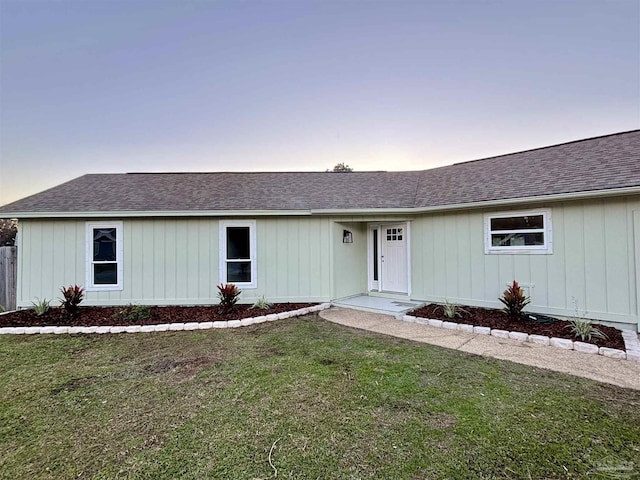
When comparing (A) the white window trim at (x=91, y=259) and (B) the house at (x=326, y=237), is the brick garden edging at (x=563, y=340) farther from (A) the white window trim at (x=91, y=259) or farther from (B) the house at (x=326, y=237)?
(A) the white window trim at (x=91, y=259)

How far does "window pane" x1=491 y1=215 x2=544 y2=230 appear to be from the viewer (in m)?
6.22

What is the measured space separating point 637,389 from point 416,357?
7.65 ft

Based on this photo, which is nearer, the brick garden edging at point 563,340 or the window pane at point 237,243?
the brick garden edging at point 563,340

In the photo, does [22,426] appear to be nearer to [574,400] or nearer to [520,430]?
[520,430]

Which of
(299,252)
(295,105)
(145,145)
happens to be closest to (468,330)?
(299,252)

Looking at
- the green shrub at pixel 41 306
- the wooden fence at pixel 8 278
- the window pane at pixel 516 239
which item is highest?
the window pane at pixel 516 239

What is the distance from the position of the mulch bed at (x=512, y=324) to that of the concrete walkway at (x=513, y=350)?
0.42 m

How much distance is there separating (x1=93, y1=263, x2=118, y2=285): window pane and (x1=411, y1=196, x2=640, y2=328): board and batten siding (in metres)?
7.88

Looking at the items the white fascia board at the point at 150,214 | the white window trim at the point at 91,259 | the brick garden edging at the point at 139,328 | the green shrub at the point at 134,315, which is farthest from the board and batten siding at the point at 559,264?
the white window trim at the point at 91,259

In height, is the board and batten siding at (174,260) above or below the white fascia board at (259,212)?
below

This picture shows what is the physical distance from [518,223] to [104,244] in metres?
9.79

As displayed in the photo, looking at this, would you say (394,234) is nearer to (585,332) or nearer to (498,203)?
(498,203)

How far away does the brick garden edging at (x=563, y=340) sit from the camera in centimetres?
426

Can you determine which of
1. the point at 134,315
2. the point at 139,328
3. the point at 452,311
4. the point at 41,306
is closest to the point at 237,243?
the point at 134,315
